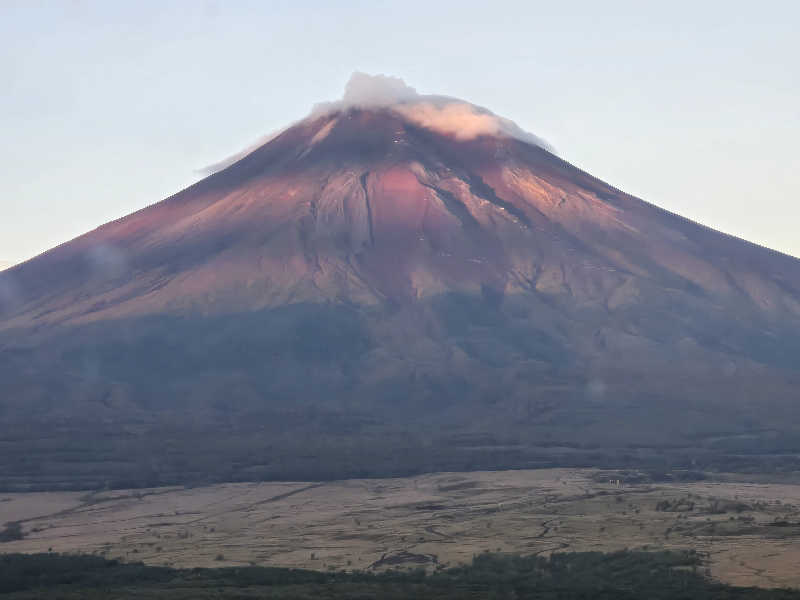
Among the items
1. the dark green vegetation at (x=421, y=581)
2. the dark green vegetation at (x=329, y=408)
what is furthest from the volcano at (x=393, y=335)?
the dark green vegetation at (x=421, y=581)

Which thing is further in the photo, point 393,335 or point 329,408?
point 393,335

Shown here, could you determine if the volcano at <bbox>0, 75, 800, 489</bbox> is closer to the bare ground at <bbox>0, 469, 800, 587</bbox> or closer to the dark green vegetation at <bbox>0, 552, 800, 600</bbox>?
the bare ground at <bbox>0, 469, 800, 587</bbox>

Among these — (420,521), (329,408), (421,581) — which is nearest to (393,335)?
(329,408)

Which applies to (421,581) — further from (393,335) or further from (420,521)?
(393,335)

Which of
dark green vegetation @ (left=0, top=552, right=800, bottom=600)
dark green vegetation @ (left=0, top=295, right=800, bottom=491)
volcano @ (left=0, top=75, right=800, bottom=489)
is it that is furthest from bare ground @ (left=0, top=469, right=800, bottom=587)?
volcano @ (left=0, top=75, right=800, bottom=489)

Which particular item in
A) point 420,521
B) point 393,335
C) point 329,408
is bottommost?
point 420,521

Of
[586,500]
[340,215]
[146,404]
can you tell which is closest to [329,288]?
[340,215]
